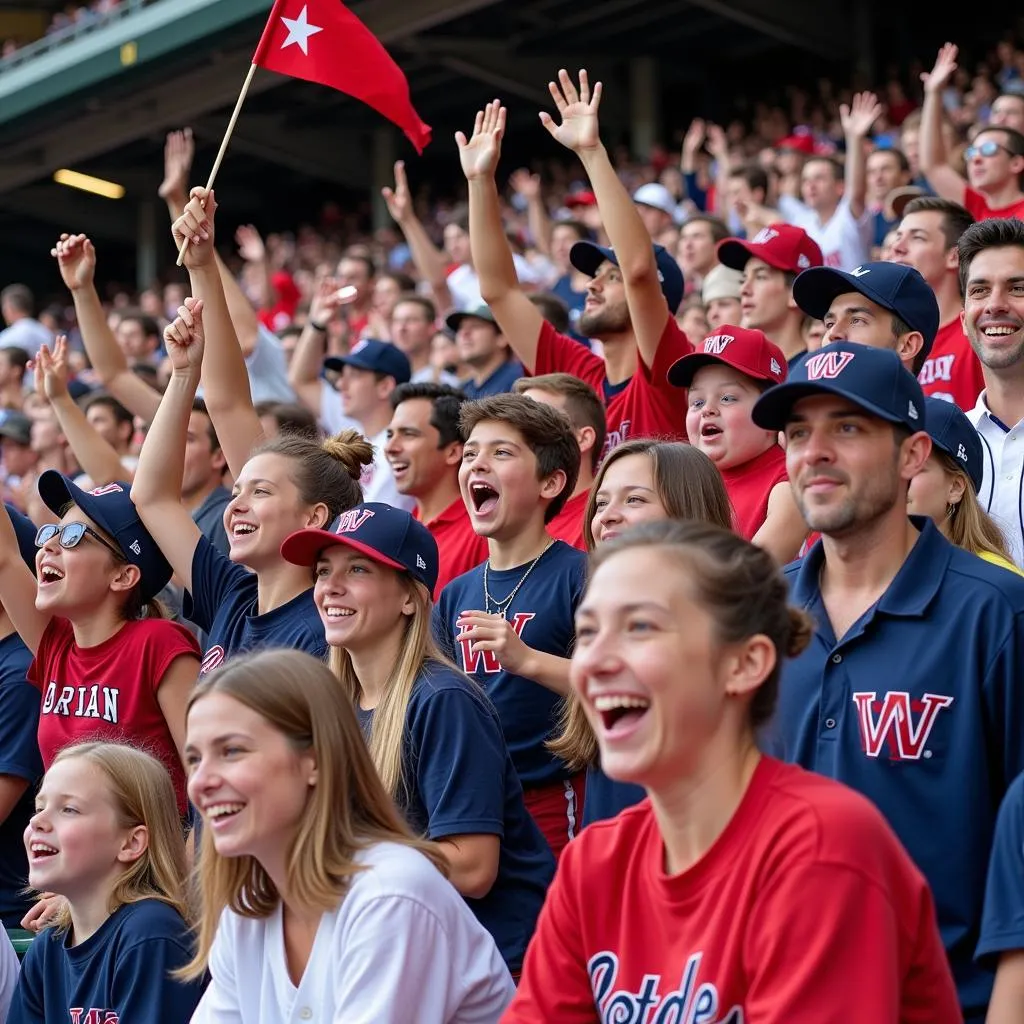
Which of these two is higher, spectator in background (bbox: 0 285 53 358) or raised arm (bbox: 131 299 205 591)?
spectator in background (bbox: 0 285 53 358)

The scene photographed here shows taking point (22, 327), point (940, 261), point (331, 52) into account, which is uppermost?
point (22, 327)

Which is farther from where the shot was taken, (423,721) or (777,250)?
(777,250)

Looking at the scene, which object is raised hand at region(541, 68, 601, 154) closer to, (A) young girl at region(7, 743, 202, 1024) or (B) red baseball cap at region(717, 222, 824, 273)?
(B) red baseball cap at region(717, 222, 824, 273)

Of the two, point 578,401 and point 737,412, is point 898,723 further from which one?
→ point 578,401

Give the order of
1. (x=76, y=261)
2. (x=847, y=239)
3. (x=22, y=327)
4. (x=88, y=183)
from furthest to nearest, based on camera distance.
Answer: (x=88, y=183) → (x=22, y=327) → (x=847, y=239) → (x=76, y=261)

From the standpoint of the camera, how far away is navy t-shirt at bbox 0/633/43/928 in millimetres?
5191

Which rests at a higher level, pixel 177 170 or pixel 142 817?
pixel 177 170

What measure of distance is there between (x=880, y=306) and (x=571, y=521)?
1.19 m

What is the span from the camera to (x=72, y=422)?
21.1 feet

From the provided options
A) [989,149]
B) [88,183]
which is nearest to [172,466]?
[989,149]

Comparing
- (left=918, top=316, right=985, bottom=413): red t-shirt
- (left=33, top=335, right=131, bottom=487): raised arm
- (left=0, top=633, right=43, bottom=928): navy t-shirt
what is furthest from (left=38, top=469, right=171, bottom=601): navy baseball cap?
(left=918, top=316, right=985, bottom=413): red t-shirt

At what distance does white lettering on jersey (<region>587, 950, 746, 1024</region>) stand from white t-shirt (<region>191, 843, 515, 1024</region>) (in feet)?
1.68

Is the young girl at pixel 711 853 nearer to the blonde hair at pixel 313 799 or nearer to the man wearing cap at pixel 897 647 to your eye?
the man wearing cap at pixel 897 647

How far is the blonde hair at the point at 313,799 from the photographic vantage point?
3.17 meters
